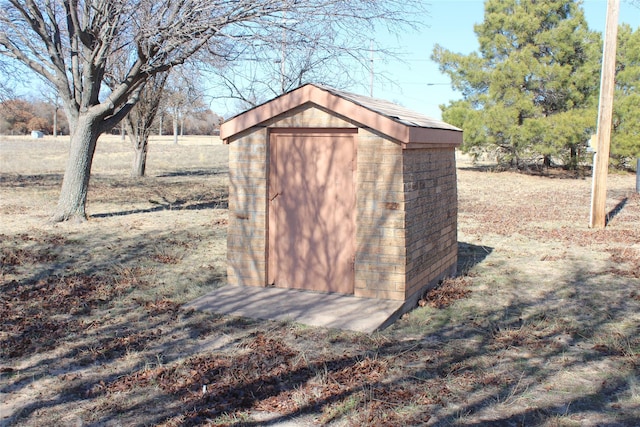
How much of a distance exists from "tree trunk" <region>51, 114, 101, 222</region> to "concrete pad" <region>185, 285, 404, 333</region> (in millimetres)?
7203

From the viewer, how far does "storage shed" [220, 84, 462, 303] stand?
7094mm

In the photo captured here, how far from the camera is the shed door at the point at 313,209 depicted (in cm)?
744

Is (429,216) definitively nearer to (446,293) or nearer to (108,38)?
(446,293)

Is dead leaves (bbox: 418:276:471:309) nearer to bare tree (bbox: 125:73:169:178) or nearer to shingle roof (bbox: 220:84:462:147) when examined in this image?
shingle roof (bbox: 220:84:462:147)

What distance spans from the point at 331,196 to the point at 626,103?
27.2m

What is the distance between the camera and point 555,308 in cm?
755

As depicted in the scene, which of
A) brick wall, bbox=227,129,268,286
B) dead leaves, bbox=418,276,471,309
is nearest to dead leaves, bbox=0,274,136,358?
brick wall, bbox=227,129,268,286

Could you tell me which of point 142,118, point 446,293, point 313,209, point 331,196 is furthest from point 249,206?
point 142,118

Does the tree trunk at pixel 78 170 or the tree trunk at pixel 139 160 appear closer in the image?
the tree trunk at pixel 78 170

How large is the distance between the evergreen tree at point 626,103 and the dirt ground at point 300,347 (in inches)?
800

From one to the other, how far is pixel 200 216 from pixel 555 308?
380 inches

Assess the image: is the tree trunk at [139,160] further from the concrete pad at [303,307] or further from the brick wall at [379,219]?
the brick wall at [379,219]

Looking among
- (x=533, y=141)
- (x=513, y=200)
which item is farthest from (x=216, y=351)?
(x=533, y=141)

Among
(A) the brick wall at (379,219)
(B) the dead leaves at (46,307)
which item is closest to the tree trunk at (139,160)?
(B) the dead leaves at (46,307)
